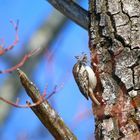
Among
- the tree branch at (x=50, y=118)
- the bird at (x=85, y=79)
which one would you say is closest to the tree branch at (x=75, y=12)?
the bird at (x=85, y=79)

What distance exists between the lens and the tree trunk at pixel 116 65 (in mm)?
2648

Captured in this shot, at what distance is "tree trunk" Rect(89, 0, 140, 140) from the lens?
2648 millimetres

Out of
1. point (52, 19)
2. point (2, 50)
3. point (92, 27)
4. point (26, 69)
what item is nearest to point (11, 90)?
point (26, 69)


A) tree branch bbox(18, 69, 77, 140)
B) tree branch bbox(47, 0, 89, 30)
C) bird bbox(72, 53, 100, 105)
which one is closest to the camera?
tree branch bbox(18, 69, 77, 140)

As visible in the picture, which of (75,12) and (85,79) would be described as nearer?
(85,79)

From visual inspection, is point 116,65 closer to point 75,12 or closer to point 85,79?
point 85,79

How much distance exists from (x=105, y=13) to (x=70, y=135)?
0.61 m

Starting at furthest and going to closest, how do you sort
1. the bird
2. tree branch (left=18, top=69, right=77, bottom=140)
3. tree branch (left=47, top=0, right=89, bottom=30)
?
tree branch (left=47, top=0, right=89, bottom=30) → the bird → tree branch (left=18, top=69, right=77, bottom=140)

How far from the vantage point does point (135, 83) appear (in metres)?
2.65

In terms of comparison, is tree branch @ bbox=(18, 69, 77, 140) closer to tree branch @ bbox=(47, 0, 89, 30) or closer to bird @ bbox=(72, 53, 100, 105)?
A: bird @ bbox=(72, 53, 100, 105)

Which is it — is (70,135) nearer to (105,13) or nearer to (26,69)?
(105,13)

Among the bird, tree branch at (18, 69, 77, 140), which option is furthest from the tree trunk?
tree branch at (18, 69, 77, 140)

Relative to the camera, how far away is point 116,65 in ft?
8.95

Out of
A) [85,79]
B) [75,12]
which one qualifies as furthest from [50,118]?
[75,12]
